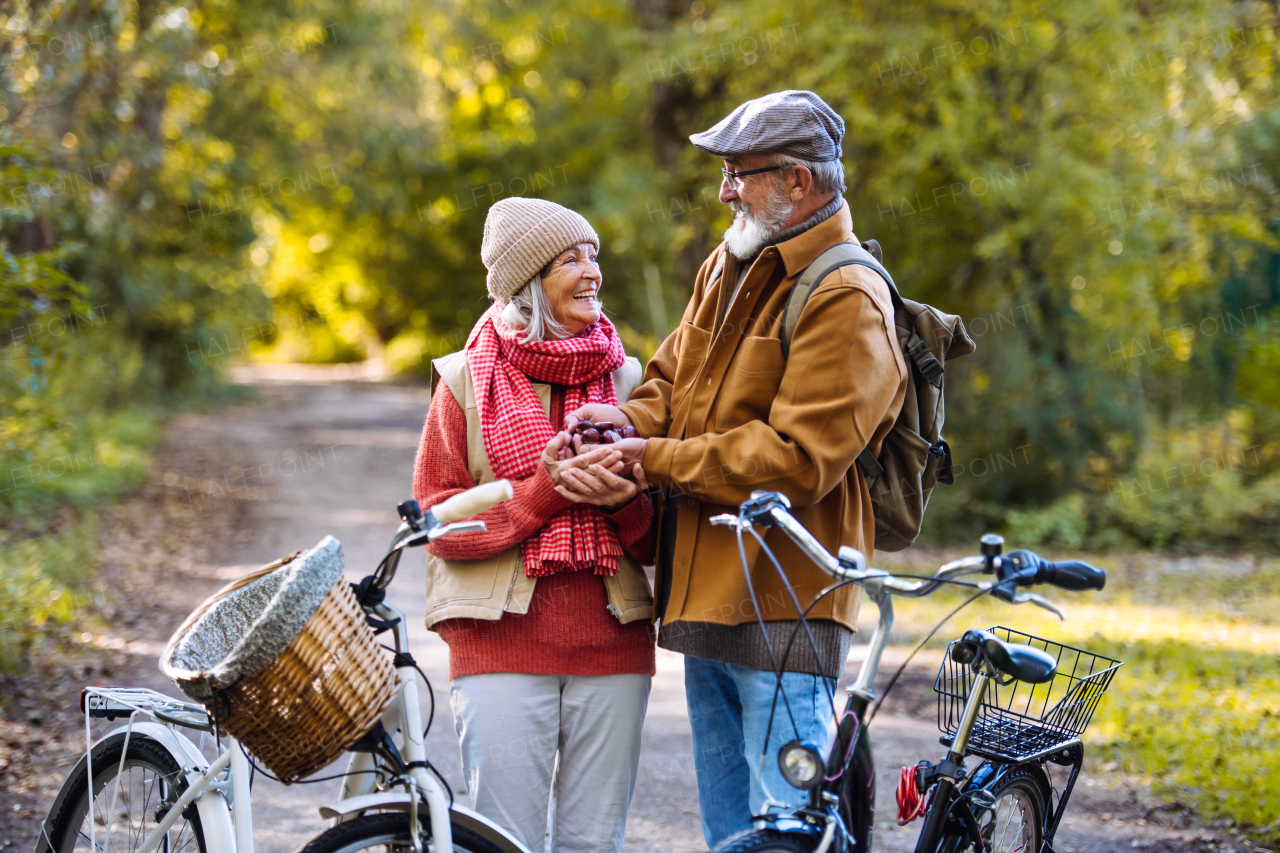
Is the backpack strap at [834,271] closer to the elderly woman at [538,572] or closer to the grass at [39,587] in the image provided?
the elderly woman at [538,572]

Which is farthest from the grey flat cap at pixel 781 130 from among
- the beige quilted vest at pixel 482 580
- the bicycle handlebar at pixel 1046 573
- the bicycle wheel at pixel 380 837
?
the bicycle wheel at pixel 380 837

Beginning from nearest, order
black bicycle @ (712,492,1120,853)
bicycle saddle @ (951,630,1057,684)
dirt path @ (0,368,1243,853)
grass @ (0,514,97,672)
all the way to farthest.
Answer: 1. black bicycle @ (712,492,1120,853)
2. bicycle saddle @ (951,630,1057,684)
3. dirt path @ (0,368,1243,853)
4. grass @ (0,514,97,672)

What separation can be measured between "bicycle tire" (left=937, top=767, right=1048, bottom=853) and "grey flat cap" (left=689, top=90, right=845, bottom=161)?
166cm

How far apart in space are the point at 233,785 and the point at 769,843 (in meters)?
1.16

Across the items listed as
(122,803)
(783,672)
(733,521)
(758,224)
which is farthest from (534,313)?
(122,803)

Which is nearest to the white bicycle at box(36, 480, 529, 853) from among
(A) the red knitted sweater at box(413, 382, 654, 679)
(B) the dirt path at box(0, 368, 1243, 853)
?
(A) the red knitted sweater at box(413, 382, 654, 679)

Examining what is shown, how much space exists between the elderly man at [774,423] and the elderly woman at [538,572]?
0.16 meters

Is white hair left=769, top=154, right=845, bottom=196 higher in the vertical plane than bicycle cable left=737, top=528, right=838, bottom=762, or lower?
higher

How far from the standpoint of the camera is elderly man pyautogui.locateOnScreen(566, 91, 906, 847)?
2.38m

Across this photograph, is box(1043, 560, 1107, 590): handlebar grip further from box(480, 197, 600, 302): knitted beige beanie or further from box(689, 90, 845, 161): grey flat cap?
box(480, 197, 600, 302): knitted beige beanie

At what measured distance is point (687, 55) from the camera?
36.3 feet

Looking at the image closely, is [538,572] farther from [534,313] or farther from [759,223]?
[759,223]

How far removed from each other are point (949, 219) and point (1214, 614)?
447 centimetres

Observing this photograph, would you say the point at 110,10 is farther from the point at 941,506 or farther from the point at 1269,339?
the point at 1269,339
